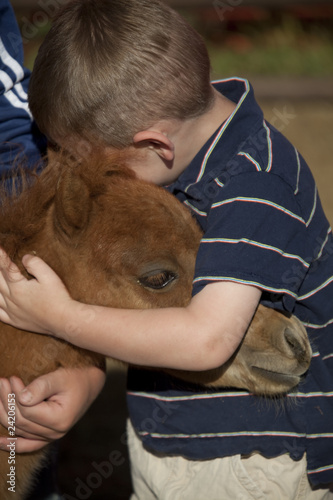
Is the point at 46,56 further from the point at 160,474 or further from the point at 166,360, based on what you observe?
the point at 160,474

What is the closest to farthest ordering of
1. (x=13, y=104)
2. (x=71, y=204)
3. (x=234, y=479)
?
(x=71, y=204) < (x=234, y=479) < (x=13, y=104)

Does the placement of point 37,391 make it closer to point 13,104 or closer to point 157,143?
point 157,143

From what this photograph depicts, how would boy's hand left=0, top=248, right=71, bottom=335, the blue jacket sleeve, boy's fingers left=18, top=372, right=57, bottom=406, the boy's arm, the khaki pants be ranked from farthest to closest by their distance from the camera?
the blue jacket sleeve → the khaki pants → boy's fingers left=18, top=372, right=57, bottom=406 → boy's hand left=0, top=248, right=71, bottom=335 → the boy's arm

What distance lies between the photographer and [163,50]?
6.98 ft

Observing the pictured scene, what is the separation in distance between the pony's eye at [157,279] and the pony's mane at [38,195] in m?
0.37

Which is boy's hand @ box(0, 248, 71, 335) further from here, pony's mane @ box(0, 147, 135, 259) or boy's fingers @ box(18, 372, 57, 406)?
boy's fingers @ box(18, 372, 57, 406)

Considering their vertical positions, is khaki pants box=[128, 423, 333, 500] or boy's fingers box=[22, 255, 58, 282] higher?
boy's fingers box=[22, 255, 58, 282]

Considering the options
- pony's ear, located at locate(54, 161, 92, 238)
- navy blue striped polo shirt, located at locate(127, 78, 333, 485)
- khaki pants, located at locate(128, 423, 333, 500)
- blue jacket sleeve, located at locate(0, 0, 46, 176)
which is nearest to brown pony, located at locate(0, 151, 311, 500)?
pony's ear, located at locate(54, 161, 92, 238)

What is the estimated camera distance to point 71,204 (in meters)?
2.07

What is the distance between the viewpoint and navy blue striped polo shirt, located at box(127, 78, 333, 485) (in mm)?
1990

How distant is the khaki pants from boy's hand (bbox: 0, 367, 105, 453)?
48 cm

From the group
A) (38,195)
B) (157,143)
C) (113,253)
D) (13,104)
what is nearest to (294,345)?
(113,253)

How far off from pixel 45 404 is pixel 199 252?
2.85 feet

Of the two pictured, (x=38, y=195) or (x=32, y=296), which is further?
(x=38, y=195)
